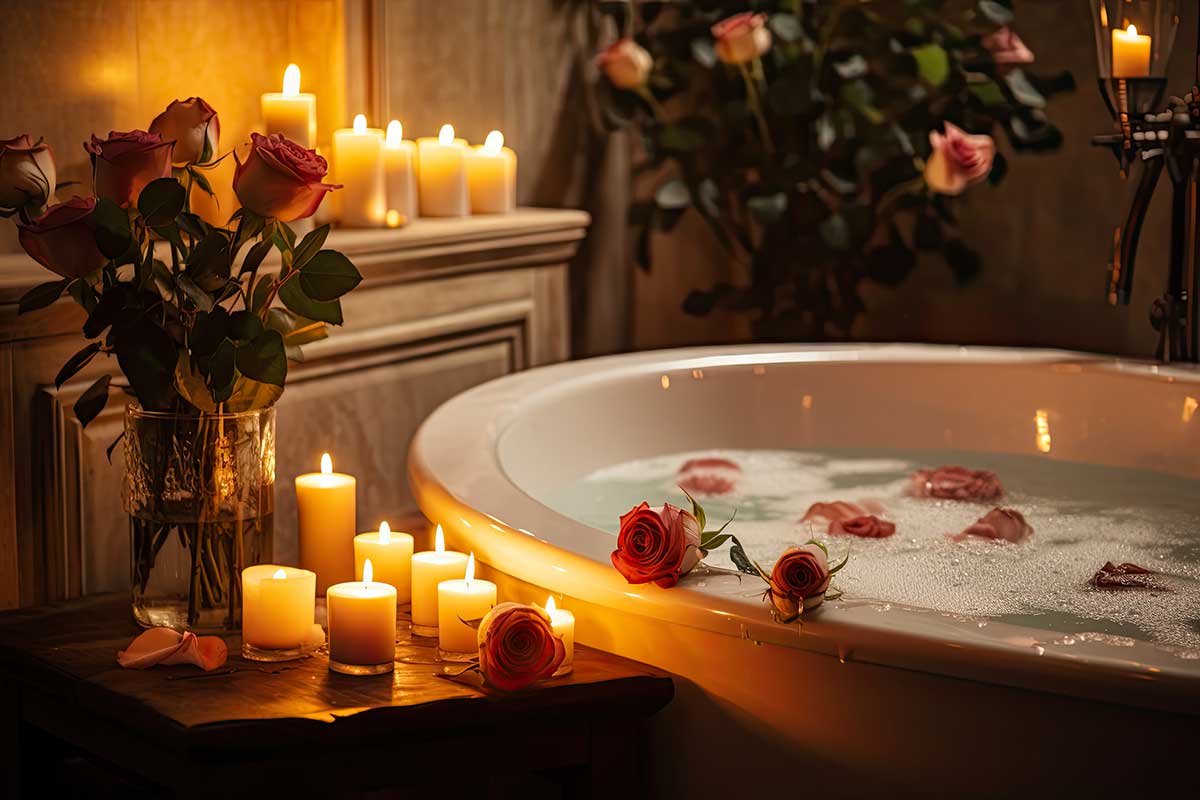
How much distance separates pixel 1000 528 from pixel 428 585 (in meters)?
0.71

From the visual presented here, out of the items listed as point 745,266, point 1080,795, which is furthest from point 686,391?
point 1080,795

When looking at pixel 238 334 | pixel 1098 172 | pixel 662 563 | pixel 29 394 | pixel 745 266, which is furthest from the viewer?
pixel 745 266

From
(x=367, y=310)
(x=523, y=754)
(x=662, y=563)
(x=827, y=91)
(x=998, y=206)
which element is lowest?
(x=523, y=754)

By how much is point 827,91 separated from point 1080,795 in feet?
5.67

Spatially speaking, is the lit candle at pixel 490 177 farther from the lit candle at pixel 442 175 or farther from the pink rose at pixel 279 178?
the pink rose at pixel 279 178

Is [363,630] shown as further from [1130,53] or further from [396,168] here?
[1130,53]

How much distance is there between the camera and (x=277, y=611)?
1.23 metres

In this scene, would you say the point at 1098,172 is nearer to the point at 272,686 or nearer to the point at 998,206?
the point at 998,206

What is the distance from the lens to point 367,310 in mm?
1966

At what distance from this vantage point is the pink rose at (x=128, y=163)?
121 centimetres

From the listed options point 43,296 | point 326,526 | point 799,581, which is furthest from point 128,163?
point 799,581

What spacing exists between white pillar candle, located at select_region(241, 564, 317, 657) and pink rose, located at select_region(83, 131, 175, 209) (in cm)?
36

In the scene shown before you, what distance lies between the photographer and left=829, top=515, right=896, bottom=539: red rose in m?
1.63

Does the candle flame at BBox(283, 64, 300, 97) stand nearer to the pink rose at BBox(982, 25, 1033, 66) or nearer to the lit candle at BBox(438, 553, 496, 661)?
the lit candle at BBox(438, 553, 496, 661)
